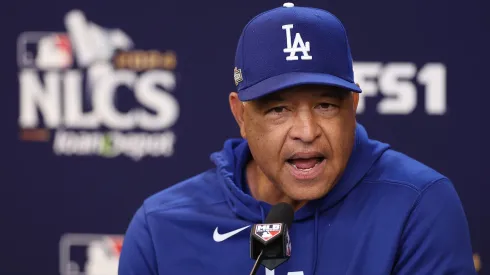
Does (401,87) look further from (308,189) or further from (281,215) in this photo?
(281,215)

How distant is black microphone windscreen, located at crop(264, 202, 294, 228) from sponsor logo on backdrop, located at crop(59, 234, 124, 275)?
1.54m

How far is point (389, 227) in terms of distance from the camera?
1.65 metres

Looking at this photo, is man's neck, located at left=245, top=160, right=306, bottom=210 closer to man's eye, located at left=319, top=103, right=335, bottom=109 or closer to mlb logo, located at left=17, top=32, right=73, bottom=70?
man's eye, located at left=319, top=103, right=335, bottom=109

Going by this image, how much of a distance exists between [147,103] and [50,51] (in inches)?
15.2

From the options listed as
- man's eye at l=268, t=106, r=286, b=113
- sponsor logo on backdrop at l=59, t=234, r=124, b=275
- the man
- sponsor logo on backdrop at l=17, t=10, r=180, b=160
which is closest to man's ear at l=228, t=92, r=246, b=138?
the man

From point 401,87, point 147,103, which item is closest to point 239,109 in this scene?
point 401,87

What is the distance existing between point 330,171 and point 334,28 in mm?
277

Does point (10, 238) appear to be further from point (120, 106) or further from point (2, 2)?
point (2, 2)

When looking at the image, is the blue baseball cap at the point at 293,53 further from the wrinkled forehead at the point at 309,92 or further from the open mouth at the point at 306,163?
the open mouth at the point at 306,163

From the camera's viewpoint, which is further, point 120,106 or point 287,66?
point 120,106

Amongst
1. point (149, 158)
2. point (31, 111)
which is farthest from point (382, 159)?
point (31, 111)

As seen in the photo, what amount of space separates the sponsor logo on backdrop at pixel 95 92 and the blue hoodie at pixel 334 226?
3.36 ft

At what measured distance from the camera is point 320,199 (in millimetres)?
1757

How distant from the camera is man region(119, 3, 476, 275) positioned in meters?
1.61
